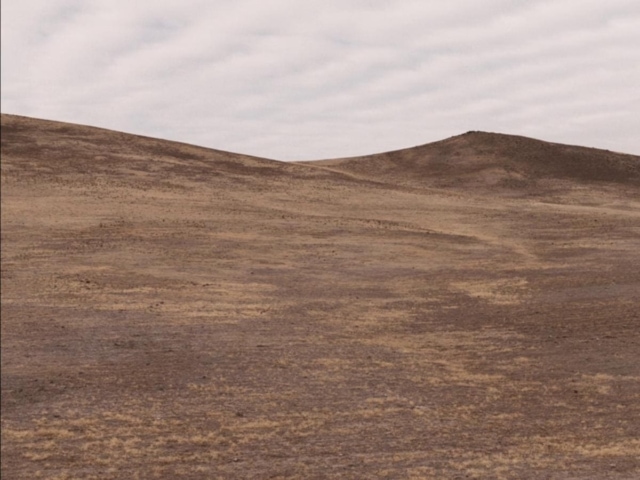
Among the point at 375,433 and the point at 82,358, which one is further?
the point at 82,358

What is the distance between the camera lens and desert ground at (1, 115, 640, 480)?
11.1 meters

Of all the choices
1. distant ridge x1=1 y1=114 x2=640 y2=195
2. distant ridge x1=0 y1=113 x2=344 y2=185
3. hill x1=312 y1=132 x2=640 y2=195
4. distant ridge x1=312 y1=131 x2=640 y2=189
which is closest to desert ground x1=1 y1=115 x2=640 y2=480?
distant ridge x1=0 y1=113 x2=344 y2=185

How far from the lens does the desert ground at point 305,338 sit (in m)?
11.1

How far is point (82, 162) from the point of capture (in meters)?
40.4

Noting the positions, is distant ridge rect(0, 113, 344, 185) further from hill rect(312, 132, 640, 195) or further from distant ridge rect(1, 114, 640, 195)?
hill rect(312, 132, 640, 195)

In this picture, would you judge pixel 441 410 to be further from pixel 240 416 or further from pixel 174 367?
pixel 174 367

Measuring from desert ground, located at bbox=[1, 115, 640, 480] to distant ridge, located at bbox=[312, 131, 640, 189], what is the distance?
61.2ft

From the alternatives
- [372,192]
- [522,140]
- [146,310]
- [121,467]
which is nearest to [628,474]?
[121,467]

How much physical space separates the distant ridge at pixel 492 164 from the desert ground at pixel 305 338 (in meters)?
18.7

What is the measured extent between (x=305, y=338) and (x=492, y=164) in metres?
45.9

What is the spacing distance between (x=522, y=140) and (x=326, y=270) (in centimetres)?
4724

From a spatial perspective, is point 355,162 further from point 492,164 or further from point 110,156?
point 110,156

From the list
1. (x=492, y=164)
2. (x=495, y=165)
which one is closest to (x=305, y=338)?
(x=495, y=165)

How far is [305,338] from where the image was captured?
1647 centimetres
